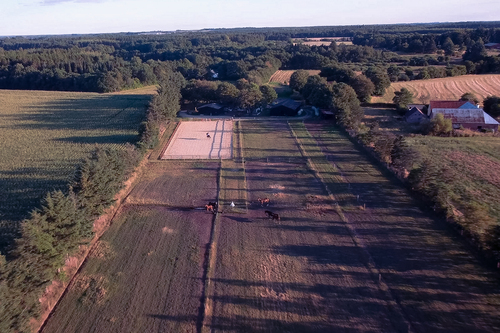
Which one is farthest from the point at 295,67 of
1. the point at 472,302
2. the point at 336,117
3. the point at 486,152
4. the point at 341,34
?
the point at 341,34

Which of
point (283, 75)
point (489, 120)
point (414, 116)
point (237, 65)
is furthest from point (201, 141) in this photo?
point (283, 75)

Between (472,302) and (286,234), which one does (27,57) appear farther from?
(472,302)

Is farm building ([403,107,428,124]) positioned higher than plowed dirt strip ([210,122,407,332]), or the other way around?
farm building ([403,107,428,124])

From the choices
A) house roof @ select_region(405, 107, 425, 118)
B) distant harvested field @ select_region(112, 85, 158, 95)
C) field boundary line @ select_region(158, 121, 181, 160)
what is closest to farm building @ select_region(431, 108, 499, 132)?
house roof @ select_region(405, 107, 425, 118)

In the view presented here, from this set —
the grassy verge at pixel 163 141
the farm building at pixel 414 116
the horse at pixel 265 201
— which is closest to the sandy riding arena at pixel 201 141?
the grassy verge at pixel 163 141

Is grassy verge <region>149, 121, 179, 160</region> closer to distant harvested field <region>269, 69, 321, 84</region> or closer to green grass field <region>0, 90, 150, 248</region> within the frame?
green grass field <region>0, 90, 150, 248</region>
